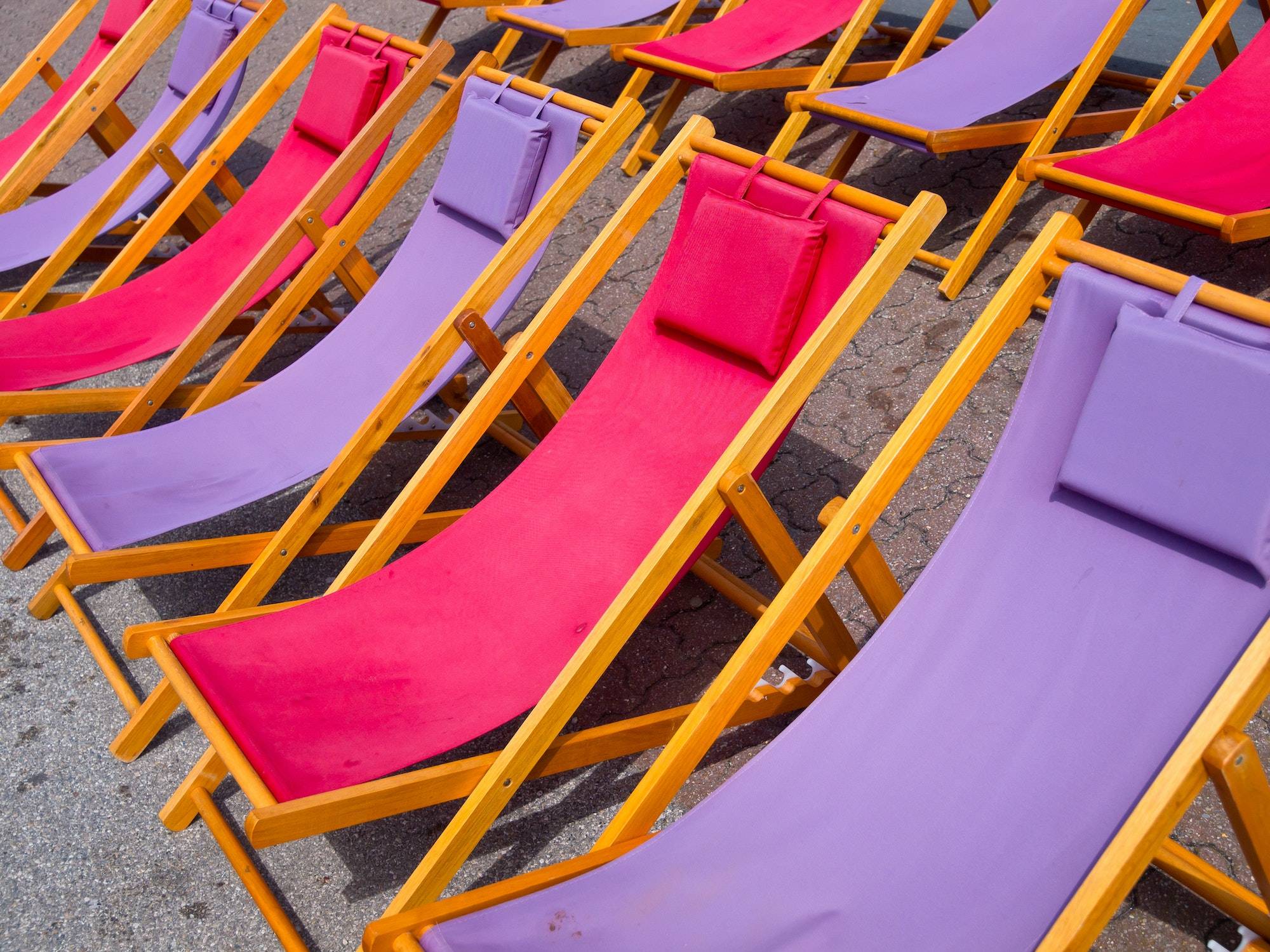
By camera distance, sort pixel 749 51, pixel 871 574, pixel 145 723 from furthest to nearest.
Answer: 1. pixel 749 51
2. pixel 145 723
3. pixel 871 574

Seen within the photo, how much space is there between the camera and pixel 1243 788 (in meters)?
1.40

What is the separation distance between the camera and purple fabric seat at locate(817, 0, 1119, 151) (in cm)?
332

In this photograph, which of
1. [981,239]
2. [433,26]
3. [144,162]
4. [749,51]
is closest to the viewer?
[981,239]

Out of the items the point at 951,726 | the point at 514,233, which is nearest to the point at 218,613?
the point at 514,233

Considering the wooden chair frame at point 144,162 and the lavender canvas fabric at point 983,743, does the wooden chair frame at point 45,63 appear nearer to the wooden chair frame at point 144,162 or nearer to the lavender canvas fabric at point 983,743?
the wooden chair frame at point 144,162

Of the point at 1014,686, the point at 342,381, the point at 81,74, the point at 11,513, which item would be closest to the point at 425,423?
the point at 342,381

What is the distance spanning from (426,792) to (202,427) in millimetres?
1469

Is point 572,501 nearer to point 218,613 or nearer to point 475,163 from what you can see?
point 218,613

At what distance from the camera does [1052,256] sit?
6.14 feet

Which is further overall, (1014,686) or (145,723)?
(145,723)

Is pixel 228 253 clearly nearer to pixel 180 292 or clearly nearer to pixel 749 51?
pixel 180 292

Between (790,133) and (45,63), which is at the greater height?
(790,133)

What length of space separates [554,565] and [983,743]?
898 mm

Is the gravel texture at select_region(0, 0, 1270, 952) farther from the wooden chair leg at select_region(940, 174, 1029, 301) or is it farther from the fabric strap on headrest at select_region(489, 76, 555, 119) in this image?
the fabric strap on headrest at select_region(489, 76, 555, 119)
